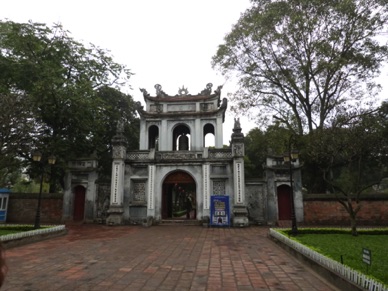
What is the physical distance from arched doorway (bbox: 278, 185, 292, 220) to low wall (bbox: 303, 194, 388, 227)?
999 millimetres

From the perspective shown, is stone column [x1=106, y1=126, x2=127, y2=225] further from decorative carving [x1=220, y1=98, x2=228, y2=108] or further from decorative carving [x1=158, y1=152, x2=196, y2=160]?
decorative carving [x1=220, y1=98, x2=228, y2=108]

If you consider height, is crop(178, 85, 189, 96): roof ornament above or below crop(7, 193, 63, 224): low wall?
above

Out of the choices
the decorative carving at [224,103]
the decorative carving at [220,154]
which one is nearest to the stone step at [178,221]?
the decorative carving at [220,154]

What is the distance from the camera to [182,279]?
6.17m

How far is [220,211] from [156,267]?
11.0m

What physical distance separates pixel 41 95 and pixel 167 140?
872 cm

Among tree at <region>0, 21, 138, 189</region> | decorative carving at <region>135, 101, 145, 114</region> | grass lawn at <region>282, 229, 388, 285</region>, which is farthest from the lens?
decorative carving at <region>135, 101, 145, 114</region>

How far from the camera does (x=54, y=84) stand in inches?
706

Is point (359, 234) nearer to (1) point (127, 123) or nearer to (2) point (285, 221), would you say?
(2) point (285, 221)

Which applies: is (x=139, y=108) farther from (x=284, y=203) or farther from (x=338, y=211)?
(x=338, y=211)

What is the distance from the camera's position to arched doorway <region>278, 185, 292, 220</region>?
62.5 feet

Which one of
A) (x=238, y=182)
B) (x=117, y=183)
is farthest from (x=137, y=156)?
(x=238, y=182)

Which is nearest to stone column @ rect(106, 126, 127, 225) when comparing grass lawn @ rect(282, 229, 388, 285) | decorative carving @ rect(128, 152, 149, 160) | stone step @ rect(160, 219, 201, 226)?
decorative carving @ rect(128, 152, 149, 160)

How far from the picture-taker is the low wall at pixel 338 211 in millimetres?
18312
